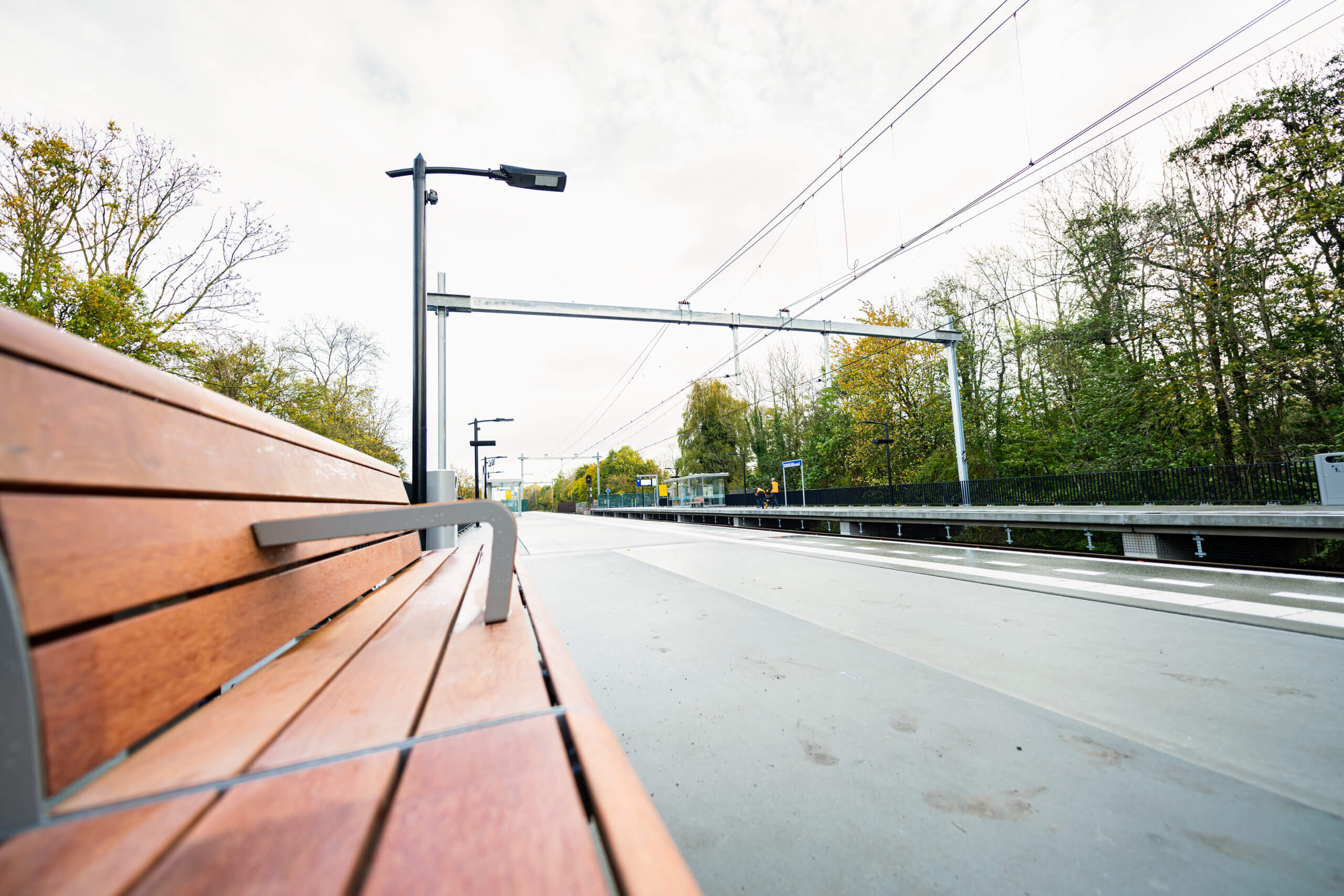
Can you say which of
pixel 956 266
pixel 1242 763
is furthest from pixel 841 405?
pixel 1242 763

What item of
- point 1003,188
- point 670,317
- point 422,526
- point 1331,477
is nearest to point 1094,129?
point 1003,188

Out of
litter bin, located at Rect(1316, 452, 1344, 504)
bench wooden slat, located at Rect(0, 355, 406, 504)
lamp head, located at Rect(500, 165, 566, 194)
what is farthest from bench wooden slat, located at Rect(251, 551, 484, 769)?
litter bin, located at Rect(1316, 452, 1344, 504)

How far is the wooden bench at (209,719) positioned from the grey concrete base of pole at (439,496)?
5894mm

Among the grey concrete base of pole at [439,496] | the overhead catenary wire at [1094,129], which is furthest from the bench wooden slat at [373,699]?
the overhead catenary wire at [1094,129]

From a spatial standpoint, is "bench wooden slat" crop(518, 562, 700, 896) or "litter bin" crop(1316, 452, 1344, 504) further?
"litter bin" crop(1316, 452, 1344, 504)

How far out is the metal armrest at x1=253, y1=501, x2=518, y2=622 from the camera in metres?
1.24

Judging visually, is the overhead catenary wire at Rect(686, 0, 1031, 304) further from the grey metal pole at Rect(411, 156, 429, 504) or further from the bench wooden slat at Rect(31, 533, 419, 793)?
the bench wooden slat at Rect(31, 533, 419, 793)

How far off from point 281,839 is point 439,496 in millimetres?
6965

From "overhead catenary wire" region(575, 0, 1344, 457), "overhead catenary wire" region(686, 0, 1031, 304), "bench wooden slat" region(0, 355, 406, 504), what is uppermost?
"overhead catenary wire" region(686, 0, 1031, 304)

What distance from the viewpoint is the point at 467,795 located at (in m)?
0.66

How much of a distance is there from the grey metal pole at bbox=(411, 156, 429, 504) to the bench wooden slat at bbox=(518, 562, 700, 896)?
4.47m

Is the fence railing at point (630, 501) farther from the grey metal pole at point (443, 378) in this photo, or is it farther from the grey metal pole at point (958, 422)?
the grey metal pole at point (443, 378)

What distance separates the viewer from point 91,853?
0.54 metres

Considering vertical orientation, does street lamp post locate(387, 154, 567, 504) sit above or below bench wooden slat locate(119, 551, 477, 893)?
above
